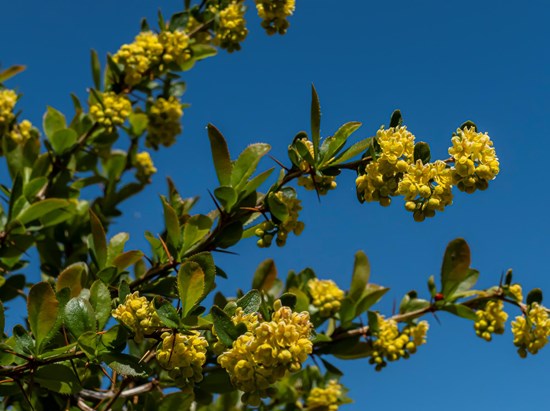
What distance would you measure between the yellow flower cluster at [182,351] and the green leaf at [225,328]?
0.45ft

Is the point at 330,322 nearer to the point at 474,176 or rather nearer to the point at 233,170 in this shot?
the point at 233,170

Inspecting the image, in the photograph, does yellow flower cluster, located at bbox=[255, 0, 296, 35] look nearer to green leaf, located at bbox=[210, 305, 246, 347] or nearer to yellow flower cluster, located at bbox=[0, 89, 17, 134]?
yellow flower cluster, located at bbox=[0, 89, 17, 134]

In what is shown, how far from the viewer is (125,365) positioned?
2.05 meters

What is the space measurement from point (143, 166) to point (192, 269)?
302cm

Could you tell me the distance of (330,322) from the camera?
3.47 metres

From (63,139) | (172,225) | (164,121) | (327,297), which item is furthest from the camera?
(164,121)

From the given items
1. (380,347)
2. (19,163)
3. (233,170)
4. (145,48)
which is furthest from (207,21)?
(380,347)

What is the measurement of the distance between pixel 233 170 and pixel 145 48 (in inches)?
64.2

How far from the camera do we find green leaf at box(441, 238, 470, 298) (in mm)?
3061

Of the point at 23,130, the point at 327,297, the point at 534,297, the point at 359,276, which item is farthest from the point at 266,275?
the point at 23,130

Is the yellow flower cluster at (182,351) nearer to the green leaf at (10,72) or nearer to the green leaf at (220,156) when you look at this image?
the green leaf at (220,156)

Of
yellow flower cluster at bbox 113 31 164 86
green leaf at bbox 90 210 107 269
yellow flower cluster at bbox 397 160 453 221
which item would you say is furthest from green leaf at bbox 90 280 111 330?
yellow flower cluster at bbox 113 31 164 86

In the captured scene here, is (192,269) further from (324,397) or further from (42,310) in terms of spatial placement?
(324,397)

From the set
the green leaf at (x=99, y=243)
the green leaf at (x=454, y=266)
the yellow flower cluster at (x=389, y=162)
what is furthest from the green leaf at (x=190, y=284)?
the green leaf at (x=454, y=266)
